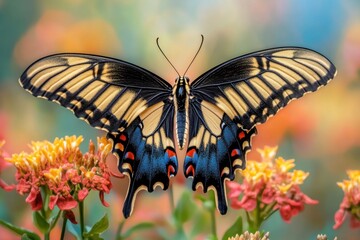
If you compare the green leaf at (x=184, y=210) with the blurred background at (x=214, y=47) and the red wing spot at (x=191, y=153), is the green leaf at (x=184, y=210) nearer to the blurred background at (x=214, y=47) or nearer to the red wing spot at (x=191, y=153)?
the red wing spot at (x=191, y=153)

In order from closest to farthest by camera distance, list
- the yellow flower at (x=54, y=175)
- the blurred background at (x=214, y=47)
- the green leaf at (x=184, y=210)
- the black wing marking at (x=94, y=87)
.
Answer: the yellow flower at (x=54, y=175), the black wing marking at (x=94, y=87), the green leaf at (x=184, y=210), the blurred background at (x=214, y=47)

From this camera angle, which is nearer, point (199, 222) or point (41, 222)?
point (41, 222)

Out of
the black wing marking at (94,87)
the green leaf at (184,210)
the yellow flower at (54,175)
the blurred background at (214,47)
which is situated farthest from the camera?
the blurred background at (214,47)

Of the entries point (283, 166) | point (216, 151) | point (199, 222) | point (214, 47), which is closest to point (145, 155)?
point (216, 151)

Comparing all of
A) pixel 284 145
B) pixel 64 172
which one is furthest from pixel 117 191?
pixel 64 172

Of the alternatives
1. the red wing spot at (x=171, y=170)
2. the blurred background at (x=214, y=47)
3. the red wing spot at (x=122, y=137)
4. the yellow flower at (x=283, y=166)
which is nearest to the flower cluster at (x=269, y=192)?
the yellow flower at (x=283, y=166)

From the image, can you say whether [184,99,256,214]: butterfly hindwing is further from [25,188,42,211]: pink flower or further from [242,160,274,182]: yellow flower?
[25,188,42,211]: pink flower

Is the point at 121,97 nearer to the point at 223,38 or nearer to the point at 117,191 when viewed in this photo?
the point at 117,191

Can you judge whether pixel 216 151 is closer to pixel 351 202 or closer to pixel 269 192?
pixel 269 192
